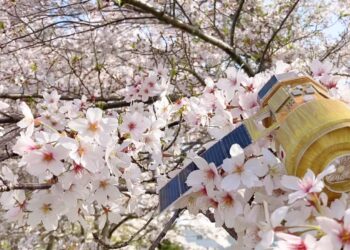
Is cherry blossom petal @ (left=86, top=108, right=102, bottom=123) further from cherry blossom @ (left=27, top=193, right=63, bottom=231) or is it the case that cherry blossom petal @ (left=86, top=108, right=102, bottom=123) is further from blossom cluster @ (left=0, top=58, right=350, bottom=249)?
cherry blossom @ (left=27, top=193, right=63, bottom=231)

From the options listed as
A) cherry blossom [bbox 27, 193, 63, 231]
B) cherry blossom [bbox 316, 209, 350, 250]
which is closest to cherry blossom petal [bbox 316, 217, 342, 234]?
cherry blossom [bbox 316, 209, 350, 250]

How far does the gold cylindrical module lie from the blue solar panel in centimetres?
7

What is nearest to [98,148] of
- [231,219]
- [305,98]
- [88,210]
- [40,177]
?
[40,177]

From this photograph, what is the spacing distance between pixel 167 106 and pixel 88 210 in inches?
29.2

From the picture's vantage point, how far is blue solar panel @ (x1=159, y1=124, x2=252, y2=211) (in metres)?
1.35

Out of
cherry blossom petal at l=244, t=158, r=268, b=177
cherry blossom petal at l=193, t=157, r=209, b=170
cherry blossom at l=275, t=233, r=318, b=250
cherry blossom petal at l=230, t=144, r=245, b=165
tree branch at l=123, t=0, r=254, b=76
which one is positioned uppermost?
tree branch at l=123, t=0, r=254, b=76

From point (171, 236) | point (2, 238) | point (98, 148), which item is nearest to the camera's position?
point (98, 148)

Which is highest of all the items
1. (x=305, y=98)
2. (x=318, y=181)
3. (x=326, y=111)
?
→ (x=305, y=98)

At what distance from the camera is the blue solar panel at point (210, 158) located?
53.2 inches

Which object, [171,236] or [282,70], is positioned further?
[171,236]

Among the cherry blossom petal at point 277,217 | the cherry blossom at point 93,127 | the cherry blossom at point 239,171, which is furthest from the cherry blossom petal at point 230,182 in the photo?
the cherry blossom at point 93,127

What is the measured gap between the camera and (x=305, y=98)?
128 centimetres

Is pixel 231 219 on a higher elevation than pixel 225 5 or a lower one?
lower

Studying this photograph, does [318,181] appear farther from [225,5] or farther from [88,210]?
[225,5]
